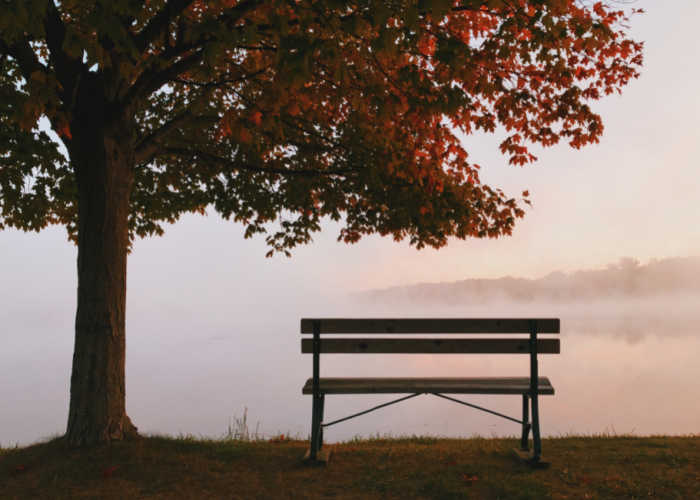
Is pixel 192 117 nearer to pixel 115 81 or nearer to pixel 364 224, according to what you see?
pixel 115 81

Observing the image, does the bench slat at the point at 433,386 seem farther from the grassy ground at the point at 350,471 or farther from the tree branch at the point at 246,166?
the tree branch at the point at 246,166

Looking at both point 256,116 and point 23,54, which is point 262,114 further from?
point 23,54

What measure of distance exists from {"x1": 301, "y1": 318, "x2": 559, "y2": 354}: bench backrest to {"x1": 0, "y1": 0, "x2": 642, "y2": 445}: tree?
7.84 feet

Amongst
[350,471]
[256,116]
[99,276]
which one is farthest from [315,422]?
[256,116]

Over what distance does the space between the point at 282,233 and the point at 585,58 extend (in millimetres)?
6268

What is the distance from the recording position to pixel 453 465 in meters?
5.55

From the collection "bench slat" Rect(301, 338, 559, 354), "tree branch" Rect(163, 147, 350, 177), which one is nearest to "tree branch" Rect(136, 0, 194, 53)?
"tree branch" Rect(163, 147, 350, 177)

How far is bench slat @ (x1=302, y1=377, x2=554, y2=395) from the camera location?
543cm

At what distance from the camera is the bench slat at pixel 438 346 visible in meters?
5.54

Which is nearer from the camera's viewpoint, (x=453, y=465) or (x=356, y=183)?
(x=453, y=465)

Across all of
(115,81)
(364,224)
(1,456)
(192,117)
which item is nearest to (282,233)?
(364,224)

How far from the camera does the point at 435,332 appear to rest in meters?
5.54

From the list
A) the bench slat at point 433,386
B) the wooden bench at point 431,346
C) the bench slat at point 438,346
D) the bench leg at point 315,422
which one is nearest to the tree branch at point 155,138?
the wooden bench at point 431,346

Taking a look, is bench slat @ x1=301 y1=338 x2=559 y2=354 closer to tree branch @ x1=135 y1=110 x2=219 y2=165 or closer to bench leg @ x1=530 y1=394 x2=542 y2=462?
bench leg @ x1=530 y1=394 x2=542 y2=462
